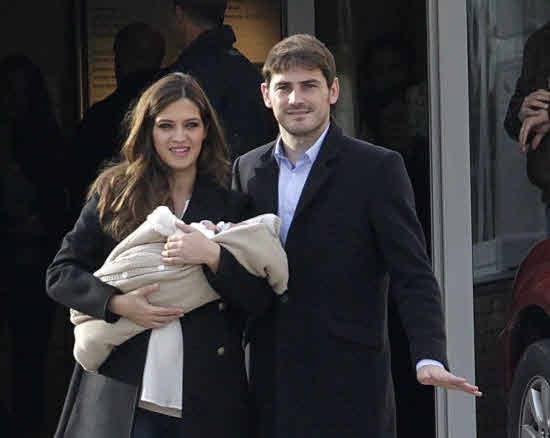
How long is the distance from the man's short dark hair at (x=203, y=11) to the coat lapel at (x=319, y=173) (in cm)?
184

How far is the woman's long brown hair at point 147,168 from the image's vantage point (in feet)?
14.8

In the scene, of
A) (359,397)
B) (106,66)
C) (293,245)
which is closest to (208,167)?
(293,245)

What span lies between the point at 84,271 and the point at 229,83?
163cm

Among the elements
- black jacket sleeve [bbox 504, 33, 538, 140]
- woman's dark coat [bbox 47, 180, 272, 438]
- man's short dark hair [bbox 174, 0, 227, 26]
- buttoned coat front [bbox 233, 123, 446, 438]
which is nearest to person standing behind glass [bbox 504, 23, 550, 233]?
black jacket sleeve [bbox 504, 33, 538, 140]

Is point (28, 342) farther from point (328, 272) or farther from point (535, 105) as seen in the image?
point (328, 272)

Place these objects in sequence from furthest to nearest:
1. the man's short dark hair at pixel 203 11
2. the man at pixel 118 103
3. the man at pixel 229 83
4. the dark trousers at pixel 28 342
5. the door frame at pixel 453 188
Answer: the dark trousers at pixel 28 342, the man at pixel 118 103, the door frame at pixel 453 188, the man's short dark hair at pixel 203 11, the man at pixel 229 83

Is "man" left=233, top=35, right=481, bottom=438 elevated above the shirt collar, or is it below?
below

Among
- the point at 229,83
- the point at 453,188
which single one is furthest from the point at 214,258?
the point at 453,188

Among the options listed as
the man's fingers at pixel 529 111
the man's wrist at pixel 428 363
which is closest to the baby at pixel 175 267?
the man's wrist at pixel 428 363

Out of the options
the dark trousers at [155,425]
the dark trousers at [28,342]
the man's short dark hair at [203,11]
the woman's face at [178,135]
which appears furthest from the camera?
the dark trousers at [28,342]

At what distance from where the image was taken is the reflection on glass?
646 centimetres

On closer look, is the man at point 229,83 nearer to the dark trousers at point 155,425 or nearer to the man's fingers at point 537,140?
the man's fingers at point 537,140

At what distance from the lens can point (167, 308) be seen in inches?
173

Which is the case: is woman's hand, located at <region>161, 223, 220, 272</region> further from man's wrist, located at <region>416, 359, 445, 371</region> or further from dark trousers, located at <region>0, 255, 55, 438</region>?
dark trousers, located at <region>0, 255, 55, 438</region>
